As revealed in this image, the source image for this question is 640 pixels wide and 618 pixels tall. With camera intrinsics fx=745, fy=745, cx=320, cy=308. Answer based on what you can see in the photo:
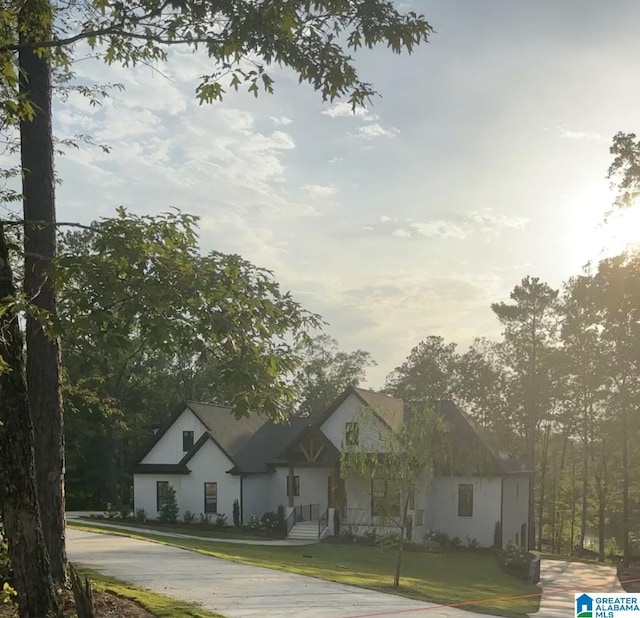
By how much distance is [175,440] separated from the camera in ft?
124

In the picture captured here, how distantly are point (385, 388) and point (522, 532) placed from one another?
98.1ft

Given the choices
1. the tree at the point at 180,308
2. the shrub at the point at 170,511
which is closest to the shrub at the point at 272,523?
the shrub at the point at 170,511

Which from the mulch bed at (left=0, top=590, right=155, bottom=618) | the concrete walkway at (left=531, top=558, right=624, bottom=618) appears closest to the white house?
the concrete walkway at (left=531, top=558, right=624, bottom=618)

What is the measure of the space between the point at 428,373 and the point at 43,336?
55022 millimetres

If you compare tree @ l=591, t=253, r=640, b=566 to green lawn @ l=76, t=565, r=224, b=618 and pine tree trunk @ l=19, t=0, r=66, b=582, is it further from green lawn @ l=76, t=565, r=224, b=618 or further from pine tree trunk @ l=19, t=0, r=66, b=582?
pine tree trunk @ l=19, t=0, r=66, b=582

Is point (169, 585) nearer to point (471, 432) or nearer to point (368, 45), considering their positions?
point (368, 45)

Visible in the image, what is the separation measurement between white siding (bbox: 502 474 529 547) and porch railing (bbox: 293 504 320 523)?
27.5ft

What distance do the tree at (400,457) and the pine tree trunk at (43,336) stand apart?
9906 millimetres

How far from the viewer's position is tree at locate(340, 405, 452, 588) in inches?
723

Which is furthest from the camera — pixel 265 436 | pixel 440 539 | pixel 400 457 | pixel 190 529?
pixel 265 436


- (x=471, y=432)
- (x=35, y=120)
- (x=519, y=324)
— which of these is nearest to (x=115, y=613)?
(x=35, y=120)

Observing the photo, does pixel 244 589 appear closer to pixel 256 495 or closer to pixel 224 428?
pixel 256 495

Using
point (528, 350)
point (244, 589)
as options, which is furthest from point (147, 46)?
point (528, 350)

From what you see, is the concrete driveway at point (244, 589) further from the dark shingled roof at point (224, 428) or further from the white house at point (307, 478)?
the dark shingled roof at point (224, 428)
